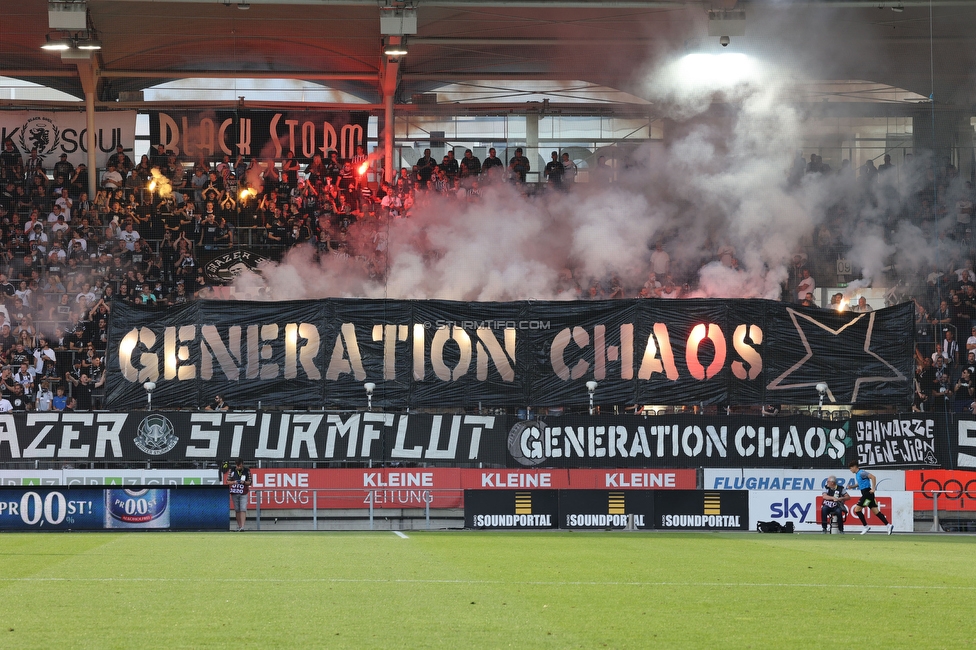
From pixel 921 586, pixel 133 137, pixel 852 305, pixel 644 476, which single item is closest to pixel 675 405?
pixel 644 476

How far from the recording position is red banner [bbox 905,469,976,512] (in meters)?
22.0

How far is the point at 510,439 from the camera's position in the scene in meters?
22.4

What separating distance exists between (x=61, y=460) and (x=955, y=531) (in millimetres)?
16879

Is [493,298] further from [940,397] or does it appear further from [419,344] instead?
[940,397]

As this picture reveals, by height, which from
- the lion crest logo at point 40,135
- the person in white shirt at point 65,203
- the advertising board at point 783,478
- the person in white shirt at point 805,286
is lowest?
the advertising board at point 783,478

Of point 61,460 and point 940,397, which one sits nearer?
point 61,460

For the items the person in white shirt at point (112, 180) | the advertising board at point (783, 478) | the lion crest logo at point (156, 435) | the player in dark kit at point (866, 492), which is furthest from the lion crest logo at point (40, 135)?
the player in dark kit at point (866, 492)

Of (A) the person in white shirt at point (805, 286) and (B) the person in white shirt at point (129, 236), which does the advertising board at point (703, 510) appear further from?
(B) the person in white shirt at point (129, 236)

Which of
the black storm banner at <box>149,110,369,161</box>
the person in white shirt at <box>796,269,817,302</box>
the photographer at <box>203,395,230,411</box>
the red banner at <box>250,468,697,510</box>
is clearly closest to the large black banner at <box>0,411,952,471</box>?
the red banner at <box>250,468,697,510</box>

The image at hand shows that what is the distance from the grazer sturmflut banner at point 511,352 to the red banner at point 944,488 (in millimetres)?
1789

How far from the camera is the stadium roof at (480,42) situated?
26.7m

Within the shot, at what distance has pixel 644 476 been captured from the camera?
73.4ft

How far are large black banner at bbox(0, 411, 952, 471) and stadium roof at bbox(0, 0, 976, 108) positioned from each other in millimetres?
8777

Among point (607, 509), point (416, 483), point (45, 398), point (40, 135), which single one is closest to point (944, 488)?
point (607, 509)
